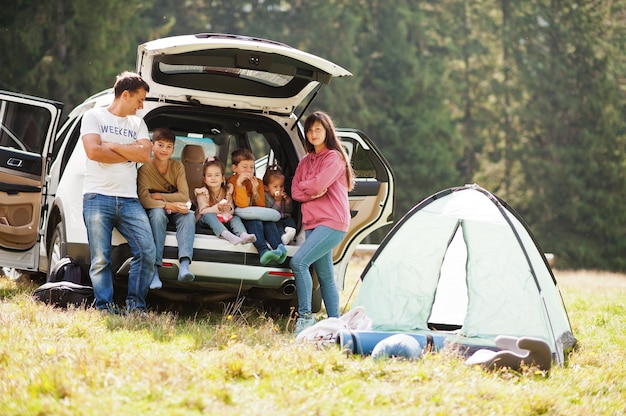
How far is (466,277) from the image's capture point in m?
7.00

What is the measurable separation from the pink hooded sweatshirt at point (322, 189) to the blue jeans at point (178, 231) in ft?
2.85

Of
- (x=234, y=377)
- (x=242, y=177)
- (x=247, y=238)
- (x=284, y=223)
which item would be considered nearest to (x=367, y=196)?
(x=284, y=223)

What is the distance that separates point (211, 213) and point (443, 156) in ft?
80.3

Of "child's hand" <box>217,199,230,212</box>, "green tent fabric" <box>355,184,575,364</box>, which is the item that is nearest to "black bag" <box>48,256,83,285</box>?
"child's hand" <box>217,199,230,212</box>

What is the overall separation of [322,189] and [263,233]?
24.7 inches

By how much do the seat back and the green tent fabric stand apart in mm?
1810

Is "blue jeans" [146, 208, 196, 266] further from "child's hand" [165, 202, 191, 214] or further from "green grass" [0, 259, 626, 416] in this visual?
"green grass" [0, 259, 626, 416]

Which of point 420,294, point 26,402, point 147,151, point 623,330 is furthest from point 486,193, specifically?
point 26,402

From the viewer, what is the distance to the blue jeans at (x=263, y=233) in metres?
7.21

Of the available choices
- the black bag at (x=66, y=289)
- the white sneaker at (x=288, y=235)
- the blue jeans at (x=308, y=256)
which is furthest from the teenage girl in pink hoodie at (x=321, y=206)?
the black bag at (x=66, y=289)

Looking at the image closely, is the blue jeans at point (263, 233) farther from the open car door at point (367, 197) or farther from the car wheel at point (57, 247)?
the car wheel at point (57, 247)

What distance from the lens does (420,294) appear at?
23.8ft

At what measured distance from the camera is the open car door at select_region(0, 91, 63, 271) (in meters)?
8.19

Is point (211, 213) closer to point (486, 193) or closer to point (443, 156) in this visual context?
point (486, 193)
